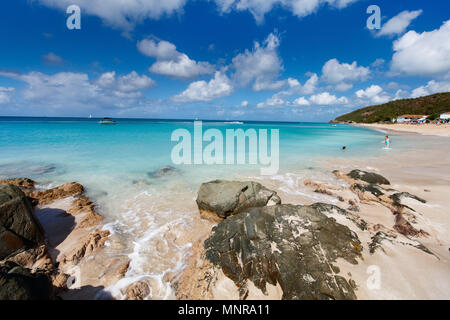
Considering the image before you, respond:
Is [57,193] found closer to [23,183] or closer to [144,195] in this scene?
[23,183]

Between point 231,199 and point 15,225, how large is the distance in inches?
224

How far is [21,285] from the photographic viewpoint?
2.62 meters

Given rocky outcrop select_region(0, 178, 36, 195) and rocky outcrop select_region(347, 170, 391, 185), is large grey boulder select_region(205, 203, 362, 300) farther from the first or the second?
rocky outcrop select_region(0, 178, 36, 195)

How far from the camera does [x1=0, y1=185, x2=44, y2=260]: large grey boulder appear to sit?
424 centimetres

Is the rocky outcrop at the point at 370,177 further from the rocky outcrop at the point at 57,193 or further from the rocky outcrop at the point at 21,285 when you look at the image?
the rocky outcrop at the point at 57,193

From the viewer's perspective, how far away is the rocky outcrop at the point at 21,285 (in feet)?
8.18

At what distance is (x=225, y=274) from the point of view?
12.0ft

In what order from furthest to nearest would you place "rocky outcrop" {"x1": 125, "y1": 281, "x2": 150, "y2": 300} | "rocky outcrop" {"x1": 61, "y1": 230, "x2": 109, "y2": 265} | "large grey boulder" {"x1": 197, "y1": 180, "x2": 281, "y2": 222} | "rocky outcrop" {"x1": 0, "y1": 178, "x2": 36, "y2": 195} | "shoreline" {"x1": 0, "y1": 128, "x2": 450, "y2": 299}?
"rocky outcrop" {"x1": 0, "y1": 178, "x2": 36, "y2": 195}, "large grey boulder" {"x1": 197, "y1": 180, "x2": 281, "y2": 222}, "rocky outcrop" {"x1": 61, "y1": 230, "x2": 109, "y2": 265}, "rocky outcrop" {"x1": 125, "y1": 281, "x2": 150, "y2": 300}, "shoreline" {"x1": 0, "y1": 128, "x2": 450, "y2": 299}

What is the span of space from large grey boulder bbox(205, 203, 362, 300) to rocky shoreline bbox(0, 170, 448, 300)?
2 centimetres

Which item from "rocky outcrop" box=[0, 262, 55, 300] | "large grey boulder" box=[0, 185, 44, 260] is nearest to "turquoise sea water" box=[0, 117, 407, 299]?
"rocky outcrop" box=[0, 262, 55, 300]

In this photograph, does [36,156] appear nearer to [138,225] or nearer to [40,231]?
[40,231]

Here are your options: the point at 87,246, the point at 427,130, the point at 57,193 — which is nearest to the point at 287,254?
the point at 87,246

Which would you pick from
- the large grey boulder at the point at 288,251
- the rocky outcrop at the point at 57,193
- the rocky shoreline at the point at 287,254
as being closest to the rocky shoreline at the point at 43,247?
the rocky outcrop at the point at 57,193
